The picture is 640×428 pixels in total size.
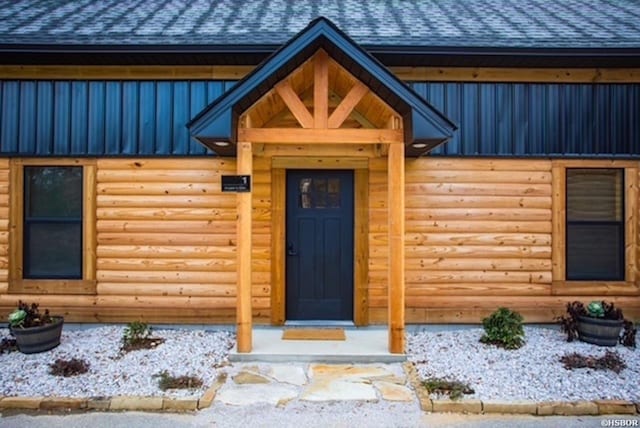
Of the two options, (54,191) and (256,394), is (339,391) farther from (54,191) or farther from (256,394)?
(54,191)

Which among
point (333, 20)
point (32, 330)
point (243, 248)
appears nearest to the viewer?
point (243, 248)

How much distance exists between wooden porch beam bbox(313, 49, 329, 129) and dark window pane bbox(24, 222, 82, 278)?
13.1ft

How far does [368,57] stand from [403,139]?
0.99 m

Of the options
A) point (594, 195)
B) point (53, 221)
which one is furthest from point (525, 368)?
point (53, 221)

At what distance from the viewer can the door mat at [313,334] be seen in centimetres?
550

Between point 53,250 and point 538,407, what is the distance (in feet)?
21.2

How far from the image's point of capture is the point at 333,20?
6.86 m

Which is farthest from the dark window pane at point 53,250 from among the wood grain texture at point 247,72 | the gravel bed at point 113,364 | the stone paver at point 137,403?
the stone paver at point 137,403

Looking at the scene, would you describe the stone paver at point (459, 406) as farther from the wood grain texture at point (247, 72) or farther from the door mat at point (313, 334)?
the wood grain texture at point (247, 72)

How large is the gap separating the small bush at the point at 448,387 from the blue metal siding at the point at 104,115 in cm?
424

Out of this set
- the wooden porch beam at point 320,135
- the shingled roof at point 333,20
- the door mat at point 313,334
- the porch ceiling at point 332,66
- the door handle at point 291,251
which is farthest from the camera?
the door handle at point 291,251

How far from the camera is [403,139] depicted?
4789 millimetres

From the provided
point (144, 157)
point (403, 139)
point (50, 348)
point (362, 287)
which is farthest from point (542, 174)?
point (50, 348)

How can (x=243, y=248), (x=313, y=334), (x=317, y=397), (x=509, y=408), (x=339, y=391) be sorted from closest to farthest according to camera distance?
1. (x=509, y=408)
2. (x=317, y=397)
3. (x=339, y=391)
4. (x=243, y=248)
5. (x=313, y=334)
